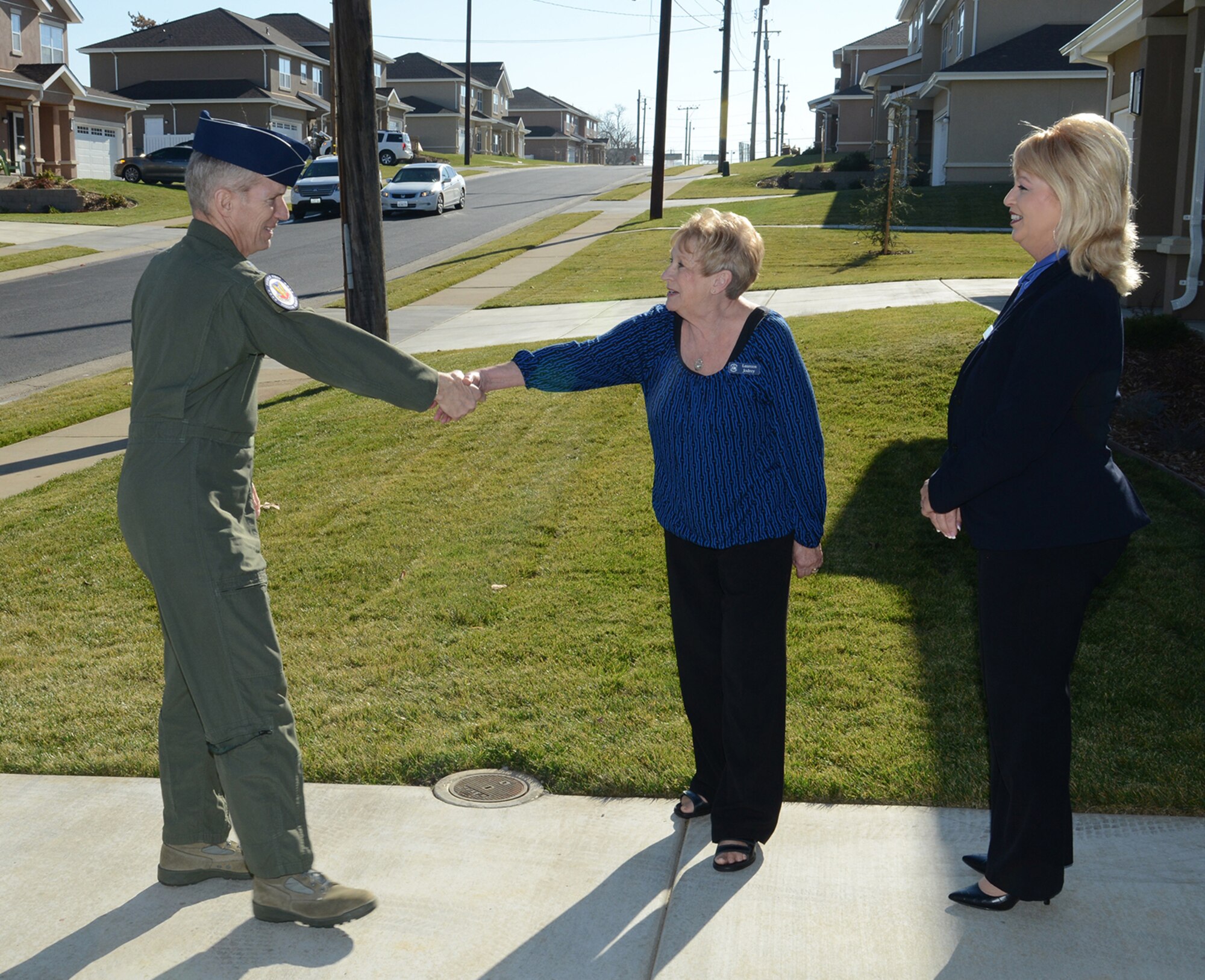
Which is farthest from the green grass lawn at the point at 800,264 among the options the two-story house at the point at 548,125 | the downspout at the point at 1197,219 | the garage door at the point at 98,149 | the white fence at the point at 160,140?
the two-story house at the point at 548,125

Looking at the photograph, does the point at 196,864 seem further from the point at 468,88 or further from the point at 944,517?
the point at 468,88

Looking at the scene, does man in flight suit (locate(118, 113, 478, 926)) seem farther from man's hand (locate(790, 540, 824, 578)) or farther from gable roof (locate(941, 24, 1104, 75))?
gable roof (locate(941, 24, 1104, 75))

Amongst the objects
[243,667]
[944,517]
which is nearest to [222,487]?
[243,667]

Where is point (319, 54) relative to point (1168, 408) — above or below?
above

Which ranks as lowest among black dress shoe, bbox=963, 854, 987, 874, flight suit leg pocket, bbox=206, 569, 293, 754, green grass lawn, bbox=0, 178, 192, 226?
black dress shoe, bbox=963, 854, 987, 874

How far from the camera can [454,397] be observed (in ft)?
11.9

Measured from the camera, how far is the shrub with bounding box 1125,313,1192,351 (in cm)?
1023

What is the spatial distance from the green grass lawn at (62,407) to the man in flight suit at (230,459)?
8.15 metres

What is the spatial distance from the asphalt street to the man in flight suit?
16 cm

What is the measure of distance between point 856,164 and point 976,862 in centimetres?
4085

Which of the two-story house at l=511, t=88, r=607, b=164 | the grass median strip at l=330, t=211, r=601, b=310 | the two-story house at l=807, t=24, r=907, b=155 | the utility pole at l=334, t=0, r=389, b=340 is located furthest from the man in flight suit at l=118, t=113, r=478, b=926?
the two-story house at l=511, t=88, r=607, b=164

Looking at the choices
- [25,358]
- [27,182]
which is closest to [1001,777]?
[25,358]

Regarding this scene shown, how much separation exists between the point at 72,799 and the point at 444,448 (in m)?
5.08

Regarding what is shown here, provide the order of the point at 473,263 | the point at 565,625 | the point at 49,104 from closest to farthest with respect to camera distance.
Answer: the point at 565,625, the point at 473,263, the point at 49,104
